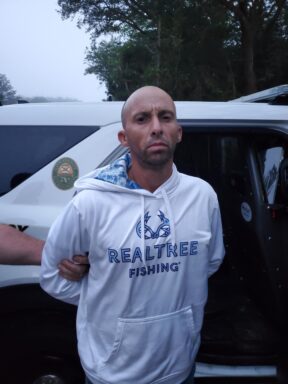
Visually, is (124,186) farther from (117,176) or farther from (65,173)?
(65,173)

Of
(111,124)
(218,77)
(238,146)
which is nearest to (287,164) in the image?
(238,146)

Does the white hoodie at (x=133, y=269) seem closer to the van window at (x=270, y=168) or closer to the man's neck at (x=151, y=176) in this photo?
the man's neck at (x=151, y=176)

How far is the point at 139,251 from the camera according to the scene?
1408mm

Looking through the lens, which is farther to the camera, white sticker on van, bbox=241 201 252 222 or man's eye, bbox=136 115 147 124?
white sticker on van, bbox=241 201 252 222

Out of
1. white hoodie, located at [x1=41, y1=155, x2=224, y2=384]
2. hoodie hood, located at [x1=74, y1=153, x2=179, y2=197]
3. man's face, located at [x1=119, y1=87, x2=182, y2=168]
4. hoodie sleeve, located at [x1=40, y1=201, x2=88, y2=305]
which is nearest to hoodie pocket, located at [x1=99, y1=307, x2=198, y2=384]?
white hoodie, located at [x1=41, y1=155, x2=224, y2=384]

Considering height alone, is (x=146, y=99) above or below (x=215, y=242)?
above

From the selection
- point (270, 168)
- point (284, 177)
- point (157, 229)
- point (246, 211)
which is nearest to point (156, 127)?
point (157, 229)

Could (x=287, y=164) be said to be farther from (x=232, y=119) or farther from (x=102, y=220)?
(x=102, y=220)

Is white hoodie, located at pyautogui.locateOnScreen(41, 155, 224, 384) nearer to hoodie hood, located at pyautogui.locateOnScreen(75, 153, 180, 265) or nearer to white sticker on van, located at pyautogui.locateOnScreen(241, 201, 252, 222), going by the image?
hoodie hood, located at pyautogui.locateOnScreen(75, 153, 180, 265)

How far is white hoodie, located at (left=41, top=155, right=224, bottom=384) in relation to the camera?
1421mm

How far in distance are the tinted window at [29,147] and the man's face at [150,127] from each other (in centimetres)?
65

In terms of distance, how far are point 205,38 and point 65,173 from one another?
18468mm

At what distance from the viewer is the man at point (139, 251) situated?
142 centimetres

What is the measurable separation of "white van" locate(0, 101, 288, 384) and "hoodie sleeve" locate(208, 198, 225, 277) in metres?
0.68
